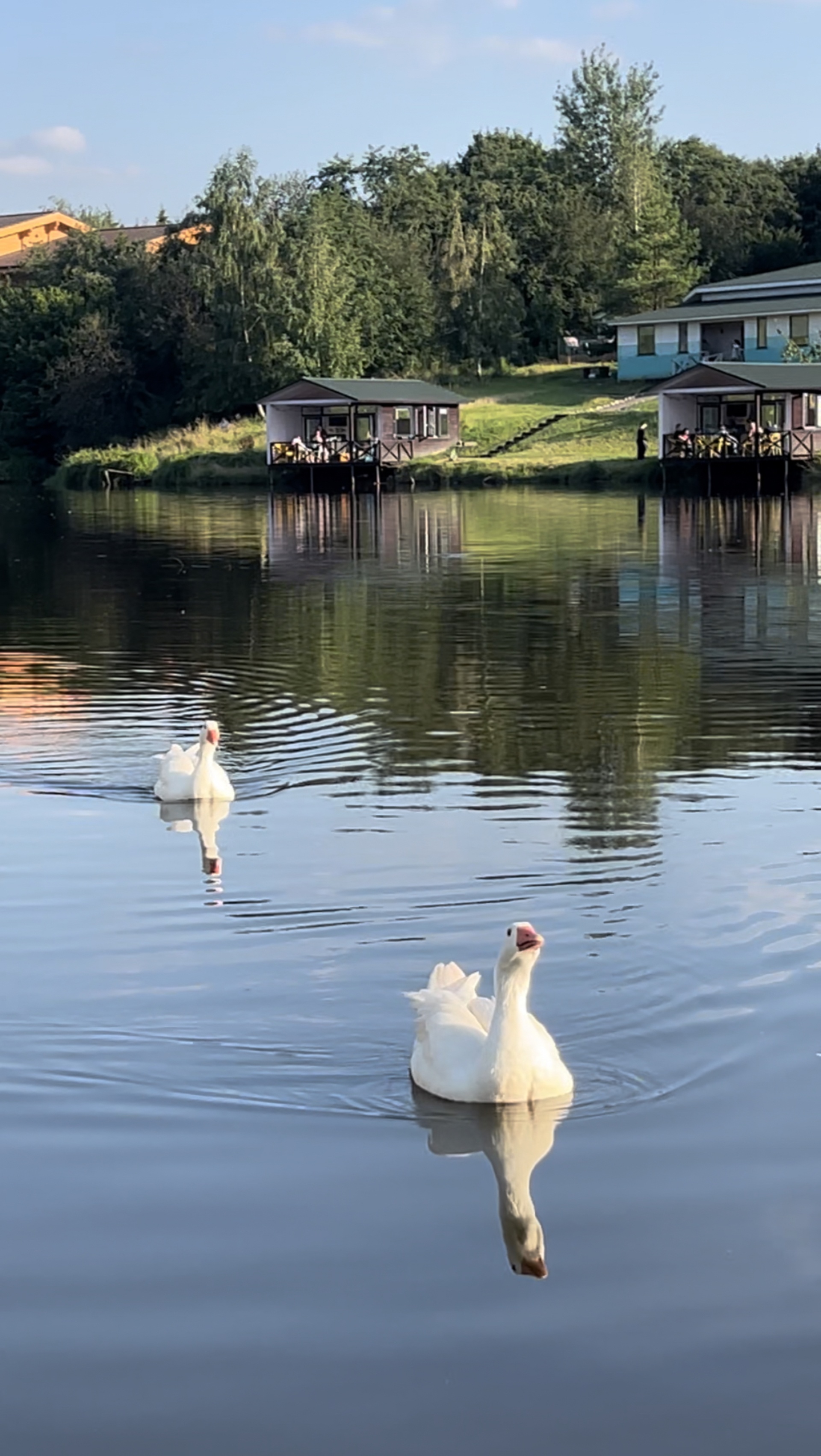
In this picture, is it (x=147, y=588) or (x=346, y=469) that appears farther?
(x=346, y=469)

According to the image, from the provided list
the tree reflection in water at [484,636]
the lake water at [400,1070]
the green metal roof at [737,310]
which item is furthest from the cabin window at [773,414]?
the lake water at [400,1070]

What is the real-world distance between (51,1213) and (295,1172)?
95cm

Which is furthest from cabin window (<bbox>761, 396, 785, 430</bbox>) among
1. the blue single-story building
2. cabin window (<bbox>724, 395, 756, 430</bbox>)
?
the blue single-story building

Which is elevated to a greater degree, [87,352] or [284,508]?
[87,352]

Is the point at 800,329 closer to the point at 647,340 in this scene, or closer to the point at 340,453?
the point at 647,340

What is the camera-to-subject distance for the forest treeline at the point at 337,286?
8944 cm

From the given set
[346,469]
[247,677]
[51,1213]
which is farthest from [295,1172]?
[346,469]

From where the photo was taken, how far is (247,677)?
67.9 ft

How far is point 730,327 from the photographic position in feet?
277

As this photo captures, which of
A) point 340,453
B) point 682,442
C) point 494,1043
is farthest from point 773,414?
point 494,1043

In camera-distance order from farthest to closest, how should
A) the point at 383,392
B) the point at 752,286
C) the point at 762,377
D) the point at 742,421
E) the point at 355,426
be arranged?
the point at 752,286 → the point at 355,426 → the point at 383,392 → the point at 742,421 → the point at 762,377

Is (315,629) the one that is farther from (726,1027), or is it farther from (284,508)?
(284,508)

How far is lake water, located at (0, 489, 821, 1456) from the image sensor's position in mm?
5648

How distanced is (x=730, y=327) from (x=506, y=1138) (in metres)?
80.7
